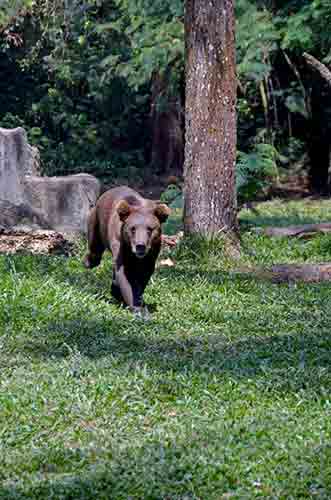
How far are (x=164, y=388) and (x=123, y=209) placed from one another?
8.50 ft

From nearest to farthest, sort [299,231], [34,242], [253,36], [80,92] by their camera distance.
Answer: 1. [34,242]
2. [299,231]
3. [253,36]
4. [80,92]

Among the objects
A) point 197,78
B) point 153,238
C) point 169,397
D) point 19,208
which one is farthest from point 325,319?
point 19,208

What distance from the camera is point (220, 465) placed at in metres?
5.07

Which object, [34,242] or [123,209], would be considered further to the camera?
[34,242]

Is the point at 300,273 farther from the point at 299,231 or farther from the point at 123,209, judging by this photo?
the point at 299,231

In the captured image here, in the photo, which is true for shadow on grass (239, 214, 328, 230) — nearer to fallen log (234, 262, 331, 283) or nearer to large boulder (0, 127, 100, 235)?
large boulder (0, 127, 100, 235)

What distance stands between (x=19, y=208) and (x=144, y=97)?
14.7 meters

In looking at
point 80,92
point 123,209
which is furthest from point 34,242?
point 80,92

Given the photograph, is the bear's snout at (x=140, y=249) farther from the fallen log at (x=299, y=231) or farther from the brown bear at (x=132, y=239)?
the fallen log at (x=299, y=231)

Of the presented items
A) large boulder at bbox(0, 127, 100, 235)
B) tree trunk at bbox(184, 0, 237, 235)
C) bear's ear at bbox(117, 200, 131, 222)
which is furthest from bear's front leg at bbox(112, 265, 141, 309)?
large boulder at bbox(0, 127, 100, 235)

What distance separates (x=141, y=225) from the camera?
28.5ft

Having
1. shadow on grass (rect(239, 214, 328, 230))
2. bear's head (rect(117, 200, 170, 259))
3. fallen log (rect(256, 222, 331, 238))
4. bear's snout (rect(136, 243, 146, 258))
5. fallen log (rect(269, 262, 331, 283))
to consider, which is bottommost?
shadow on grass (rect(239, 214, 328, 230))

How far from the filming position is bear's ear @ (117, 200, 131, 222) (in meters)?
8.80

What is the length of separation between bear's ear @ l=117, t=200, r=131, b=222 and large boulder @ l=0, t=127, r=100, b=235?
4.15 metres
